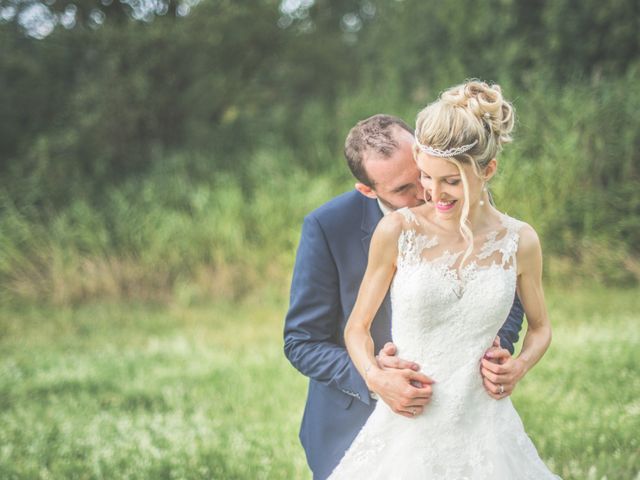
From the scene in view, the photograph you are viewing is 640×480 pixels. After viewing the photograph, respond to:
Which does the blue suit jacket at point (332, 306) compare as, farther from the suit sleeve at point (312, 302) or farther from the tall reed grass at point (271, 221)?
the tall reed grass at point (271, 221)

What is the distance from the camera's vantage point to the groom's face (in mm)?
3080

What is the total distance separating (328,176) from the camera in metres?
12.9

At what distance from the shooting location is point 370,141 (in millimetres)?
3168

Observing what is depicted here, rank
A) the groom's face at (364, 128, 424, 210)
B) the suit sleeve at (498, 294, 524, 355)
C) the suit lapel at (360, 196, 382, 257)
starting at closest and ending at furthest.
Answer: the groom's face at (364, 128, 424, 210), the suit sleeve at (498, 294, 524, 355), the suit lapel at (360, 196, 382, 257)

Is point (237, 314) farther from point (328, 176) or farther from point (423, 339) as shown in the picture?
point (423, 339)

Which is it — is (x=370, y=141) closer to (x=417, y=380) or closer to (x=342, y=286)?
(x=342, y=286)

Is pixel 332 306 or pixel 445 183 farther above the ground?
pixel 445 183

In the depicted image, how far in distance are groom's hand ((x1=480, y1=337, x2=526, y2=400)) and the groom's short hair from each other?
2.84ft

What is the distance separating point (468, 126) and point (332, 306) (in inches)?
42.5

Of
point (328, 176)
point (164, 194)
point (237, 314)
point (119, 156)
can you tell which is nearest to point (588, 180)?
point (328, 176)

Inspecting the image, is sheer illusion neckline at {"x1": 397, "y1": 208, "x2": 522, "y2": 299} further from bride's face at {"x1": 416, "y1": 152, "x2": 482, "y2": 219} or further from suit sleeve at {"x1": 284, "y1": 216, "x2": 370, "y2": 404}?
suit sleeve at {"x1": 284, "y1": 216, "x2": 370, "y2": 404}

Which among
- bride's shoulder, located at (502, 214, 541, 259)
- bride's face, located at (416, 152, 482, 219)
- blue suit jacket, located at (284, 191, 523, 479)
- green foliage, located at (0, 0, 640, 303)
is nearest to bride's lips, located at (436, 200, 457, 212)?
bride's face, located at (416, 152, 482, 219)

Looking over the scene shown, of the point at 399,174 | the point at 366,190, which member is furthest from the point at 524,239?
the point at 366,190

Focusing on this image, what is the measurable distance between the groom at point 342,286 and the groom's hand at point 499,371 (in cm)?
44
